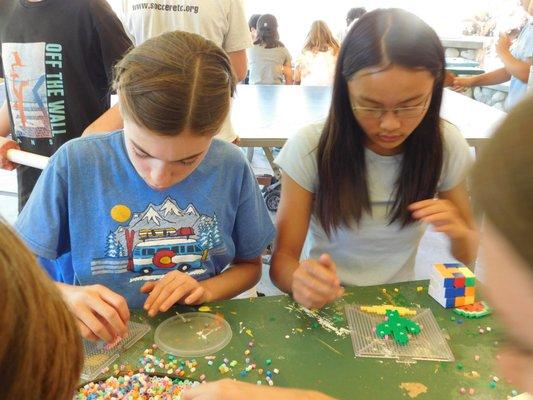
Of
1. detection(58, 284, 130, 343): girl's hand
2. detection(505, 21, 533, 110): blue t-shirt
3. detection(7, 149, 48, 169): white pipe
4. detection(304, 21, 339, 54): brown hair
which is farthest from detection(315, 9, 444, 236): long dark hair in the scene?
detection(304, 21, 339, 54): brown hair

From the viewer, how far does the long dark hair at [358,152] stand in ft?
3.85

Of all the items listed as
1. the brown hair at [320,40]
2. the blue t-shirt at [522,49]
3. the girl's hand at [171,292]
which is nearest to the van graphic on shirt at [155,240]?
the girl's hand at [171,292]

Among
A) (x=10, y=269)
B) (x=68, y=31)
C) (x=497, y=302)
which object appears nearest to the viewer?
(x=10, y=269)

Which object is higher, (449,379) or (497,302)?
(497,302)

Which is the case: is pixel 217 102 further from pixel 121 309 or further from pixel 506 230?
pixel 506 230

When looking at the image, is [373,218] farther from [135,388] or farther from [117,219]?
[135,388]

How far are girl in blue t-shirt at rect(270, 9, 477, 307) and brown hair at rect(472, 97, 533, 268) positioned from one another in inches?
28.9

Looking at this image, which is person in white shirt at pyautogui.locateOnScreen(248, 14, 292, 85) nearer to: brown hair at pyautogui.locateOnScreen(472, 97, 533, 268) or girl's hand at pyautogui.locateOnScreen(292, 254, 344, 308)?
girl's hand at pyautogui.locateOnScreen(292, 254, 344, 308)

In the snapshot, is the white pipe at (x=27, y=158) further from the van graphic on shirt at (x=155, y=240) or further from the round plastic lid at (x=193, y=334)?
the round plastic lid at (x=193, y=334)

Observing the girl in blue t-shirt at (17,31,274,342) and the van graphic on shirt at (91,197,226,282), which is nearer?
the girl in blue t-shirt at (17,31,274,342)

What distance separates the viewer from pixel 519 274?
0.41 meters

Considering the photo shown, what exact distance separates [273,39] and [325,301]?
3754 millimetres

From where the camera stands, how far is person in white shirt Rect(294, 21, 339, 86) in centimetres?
420

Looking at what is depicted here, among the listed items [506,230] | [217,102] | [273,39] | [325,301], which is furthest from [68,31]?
[273,39]
